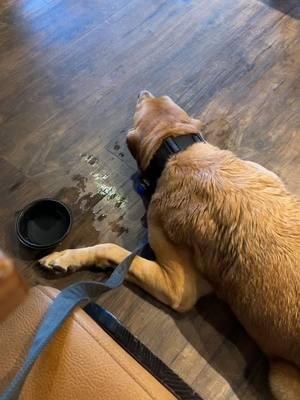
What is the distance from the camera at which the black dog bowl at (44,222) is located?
1928 millimetres

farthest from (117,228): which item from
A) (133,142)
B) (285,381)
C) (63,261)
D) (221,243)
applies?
(285,381)

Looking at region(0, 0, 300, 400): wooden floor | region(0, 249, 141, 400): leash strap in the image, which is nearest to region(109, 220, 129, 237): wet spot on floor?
region(0, 0, 300, 400): wooden floor

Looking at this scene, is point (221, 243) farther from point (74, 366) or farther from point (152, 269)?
point (74, 366)

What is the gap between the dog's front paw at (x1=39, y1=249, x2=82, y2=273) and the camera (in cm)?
186

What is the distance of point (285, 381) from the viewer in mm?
1560

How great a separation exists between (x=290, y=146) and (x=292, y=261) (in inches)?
40.0

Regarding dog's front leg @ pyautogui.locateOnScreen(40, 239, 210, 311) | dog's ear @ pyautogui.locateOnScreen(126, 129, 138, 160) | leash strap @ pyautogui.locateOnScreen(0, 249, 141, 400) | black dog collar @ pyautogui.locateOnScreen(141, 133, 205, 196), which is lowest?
dog's front leg @ pyautogui.locateOnScreen(40, 239, 210, 311)

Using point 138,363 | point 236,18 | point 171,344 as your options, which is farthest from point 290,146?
point 138,363

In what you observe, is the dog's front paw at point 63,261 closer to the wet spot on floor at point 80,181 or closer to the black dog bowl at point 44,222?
the black dog bowl at point 44,222

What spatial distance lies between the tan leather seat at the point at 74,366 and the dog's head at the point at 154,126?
2.66ft

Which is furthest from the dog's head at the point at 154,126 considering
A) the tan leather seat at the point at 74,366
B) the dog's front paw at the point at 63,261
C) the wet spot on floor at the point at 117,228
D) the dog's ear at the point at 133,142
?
the tan leather seat at the point at 74,366

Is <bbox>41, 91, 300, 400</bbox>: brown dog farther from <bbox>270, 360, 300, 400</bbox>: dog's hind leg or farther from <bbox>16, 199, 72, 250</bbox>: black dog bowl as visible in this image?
<bbox>16, 199, 72, 250</bbox>: black dog bowl

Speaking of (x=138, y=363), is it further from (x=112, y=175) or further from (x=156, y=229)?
(x=112, y=175)

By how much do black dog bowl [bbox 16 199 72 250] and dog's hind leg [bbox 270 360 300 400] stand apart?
0.96m
